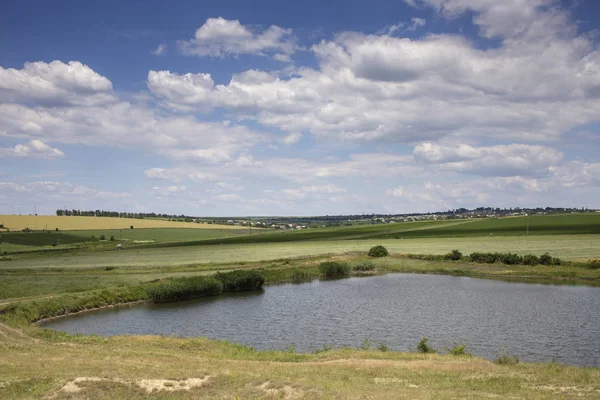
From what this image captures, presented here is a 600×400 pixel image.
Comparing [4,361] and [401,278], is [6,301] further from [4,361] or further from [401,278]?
[401,278]

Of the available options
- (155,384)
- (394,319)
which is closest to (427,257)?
(394,319)

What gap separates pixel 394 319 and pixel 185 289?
33541 millimetres

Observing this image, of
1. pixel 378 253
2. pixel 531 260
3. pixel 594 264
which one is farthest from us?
pixel 378 253


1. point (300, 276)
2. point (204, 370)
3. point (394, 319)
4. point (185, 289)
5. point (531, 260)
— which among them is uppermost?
point (204, 370)

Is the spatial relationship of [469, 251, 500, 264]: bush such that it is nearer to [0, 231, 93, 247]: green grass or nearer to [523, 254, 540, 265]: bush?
[523, 254, 540, 265]: bush

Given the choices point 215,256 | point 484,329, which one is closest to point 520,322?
point 484,329

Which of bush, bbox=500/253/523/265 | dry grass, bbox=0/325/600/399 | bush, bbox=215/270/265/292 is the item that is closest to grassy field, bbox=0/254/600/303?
bush, bbox=500/253/523/265

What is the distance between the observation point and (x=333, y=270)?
10181cm

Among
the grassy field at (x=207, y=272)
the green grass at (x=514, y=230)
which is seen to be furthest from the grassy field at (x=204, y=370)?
the green grass at (x=514, y=230)

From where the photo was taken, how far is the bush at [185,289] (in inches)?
2827

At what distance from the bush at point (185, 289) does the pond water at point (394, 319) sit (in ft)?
7.20

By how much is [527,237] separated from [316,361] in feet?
399

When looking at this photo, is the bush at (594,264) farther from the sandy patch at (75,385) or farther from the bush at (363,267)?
the sandy patch at (75,385)

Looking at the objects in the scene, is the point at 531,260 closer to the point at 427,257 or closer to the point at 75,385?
the point at 427,257
